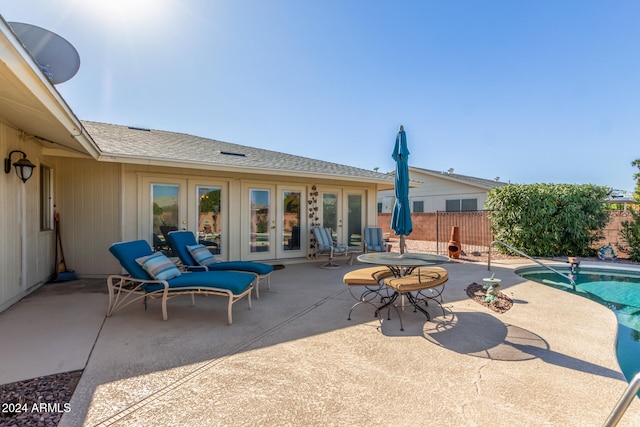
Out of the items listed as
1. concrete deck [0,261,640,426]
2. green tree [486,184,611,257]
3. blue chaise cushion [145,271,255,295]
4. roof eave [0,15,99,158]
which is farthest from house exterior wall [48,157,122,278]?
green tree [486,184,611,257]

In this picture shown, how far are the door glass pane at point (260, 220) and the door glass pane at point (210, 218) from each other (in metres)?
0.87

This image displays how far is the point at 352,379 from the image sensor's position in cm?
254

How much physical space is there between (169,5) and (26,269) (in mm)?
5556

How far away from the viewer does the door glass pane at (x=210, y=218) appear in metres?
7.48

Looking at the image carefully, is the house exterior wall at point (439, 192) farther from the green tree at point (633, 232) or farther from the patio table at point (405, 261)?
the patio table at point (405, 261)

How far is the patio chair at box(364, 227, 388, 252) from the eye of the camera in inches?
358

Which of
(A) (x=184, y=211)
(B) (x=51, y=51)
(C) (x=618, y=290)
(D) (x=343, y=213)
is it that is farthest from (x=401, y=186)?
(B) (x=51, y=51)

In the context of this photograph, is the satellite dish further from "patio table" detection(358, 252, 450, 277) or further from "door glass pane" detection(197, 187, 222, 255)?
"patio table" detection(358, 252, 450, 277)

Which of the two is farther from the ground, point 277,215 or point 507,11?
point 507,11

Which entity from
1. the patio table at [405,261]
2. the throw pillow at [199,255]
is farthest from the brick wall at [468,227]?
the throw pillow at [199,255]

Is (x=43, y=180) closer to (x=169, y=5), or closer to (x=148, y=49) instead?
(x=148, y=49)

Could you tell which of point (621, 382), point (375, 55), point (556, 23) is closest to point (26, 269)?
point (621, 382)

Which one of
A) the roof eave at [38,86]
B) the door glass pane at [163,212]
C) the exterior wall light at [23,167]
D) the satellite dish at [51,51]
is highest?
the satellite dish at [51,51]

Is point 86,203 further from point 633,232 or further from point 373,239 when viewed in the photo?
point 633,232
